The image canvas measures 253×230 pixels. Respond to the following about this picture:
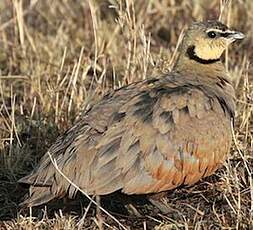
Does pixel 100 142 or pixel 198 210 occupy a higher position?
pixel 100 142

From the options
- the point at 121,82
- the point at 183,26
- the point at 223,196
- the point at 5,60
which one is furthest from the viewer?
the point at 183,26

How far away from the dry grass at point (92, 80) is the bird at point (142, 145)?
181 mm

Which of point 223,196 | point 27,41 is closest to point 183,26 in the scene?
point 27,41

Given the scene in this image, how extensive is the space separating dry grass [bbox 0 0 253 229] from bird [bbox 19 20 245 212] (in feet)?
0.60

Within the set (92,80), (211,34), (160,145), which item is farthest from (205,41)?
(92,80)

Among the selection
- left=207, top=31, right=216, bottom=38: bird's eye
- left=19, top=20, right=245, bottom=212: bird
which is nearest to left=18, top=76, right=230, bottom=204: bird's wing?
left=19, top=20, right=245, bottom=212: bird

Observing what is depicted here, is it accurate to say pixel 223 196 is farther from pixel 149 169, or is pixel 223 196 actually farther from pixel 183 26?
pixel 183 26

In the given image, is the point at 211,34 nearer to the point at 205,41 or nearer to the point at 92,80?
the point at 205,41

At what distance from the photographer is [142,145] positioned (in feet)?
13.9

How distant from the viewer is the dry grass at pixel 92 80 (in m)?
4.49

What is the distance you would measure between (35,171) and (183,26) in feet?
11.1

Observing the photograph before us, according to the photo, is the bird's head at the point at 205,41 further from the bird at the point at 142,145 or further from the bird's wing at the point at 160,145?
the bird's wing at the point at 160,145

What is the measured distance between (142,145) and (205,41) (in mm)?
963

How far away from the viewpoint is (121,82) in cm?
593
